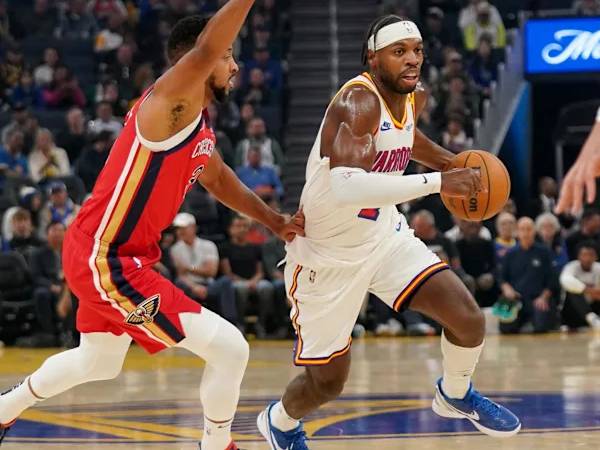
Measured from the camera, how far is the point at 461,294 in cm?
614

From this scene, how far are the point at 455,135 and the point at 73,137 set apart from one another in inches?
196

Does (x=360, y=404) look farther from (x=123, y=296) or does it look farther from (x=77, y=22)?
(x=77, y=22)

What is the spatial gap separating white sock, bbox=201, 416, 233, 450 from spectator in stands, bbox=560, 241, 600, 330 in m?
9.33

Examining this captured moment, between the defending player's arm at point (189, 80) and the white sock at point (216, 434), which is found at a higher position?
the defending player's arm at point (189, 80)

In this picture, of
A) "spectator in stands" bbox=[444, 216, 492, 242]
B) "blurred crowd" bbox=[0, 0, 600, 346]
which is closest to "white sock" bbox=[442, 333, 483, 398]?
"blurred crowd" bbox=[0, 0, 600, 346]

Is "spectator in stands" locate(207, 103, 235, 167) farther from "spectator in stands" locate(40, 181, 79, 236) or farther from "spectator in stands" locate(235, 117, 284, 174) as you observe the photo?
"spectator in stands" locate(40, 181, 79, 236)

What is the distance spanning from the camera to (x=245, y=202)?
6344mm

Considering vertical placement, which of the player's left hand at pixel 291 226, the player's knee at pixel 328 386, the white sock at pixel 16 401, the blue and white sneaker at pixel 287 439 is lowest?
the blue and white sneaker at pixel 287 439

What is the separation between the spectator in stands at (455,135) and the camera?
17062 mm

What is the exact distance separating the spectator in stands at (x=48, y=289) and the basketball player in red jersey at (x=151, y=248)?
26.5 ft

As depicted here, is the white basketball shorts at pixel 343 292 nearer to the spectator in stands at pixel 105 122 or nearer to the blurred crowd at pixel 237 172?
the blurred crowd at pixel 237 172

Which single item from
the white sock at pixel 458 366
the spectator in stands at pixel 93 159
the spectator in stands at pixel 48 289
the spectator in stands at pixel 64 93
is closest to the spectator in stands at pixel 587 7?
the spectator in stands at pixel 64 93

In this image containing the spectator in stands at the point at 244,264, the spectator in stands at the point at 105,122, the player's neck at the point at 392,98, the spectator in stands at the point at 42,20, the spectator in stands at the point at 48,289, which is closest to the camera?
the player's neck at the point at 392,98

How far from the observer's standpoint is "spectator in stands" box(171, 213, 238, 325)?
1388 centimetres
